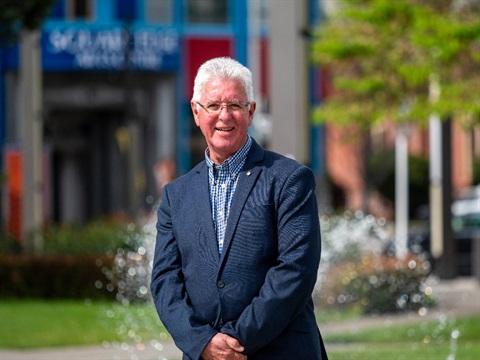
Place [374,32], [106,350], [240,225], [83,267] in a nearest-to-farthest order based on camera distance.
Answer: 1. [240,225]
2. [106,350]
3. [83,267]
4. [374,32]

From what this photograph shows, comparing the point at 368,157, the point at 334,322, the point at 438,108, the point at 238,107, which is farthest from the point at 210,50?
the point at 238,107

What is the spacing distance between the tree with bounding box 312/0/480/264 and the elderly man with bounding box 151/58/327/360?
14.2 meters

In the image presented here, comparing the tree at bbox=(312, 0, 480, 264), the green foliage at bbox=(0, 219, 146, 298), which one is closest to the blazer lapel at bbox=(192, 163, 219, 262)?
the green foliage at bbox=(0, 219, 146, 298)

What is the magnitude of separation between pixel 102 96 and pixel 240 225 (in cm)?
3508

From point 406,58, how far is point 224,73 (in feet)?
56.9

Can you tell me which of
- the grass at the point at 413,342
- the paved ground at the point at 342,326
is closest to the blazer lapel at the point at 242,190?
the paved ground at the point at 342,326

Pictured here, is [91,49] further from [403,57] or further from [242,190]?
[242,190]

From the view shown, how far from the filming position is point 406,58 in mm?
21859

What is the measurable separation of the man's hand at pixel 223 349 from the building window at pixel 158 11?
35314 millimetres

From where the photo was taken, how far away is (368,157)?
48531 mm

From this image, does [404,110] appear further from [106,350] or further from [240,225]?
[240,225]

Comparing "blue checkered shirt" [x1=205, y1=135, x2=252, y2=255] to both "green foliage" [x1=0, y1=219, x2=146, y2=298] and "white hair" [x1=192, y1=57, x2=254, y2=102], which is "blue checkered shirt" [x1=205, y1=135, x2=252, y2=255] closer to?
"white hair" [x1=192, y1=57, x2=254, y2=102]

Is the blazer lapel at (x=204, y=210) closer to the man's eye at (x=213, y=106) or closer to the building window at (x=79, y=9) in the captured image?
the man's eye at (x=213, y=106)

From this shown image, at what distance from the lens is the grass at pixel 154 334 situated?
1162cm
